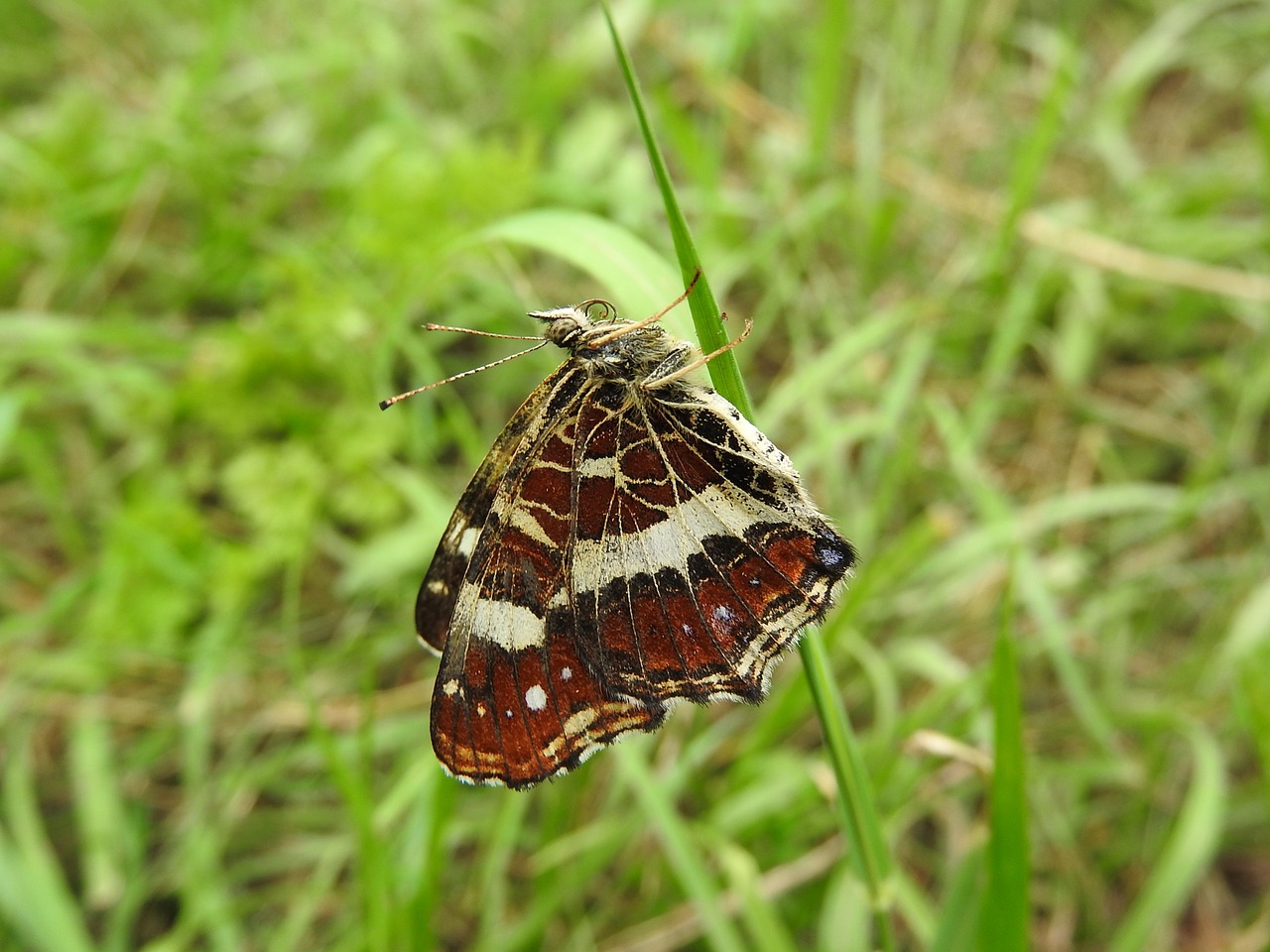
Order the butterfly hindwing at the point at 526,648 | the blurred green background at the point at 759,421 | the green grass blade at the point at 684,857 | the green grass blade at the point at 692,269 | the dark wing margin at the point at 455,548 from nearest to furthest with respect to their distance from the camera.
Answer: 1. the green grass blade at the point at 692,269
2. the butterfly hindwing at the point at 526,648
3. the dark wing margin at the point at 455,548
4. the green grass blade at the point at 684,857
5. the blurred green background at the point at 759,421

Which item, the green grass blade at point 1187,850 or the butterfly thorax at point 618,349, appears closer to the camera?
the butterfly thorax at point 618,349

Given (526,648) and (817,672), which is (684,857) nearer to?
(526,648)

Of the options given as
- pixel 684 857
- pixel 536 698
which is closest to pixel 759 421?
pixel 684 857

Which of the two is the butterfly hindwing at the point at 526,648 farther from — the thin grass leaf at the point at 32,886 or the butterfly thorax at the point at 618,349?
the thin grass leaf at the point at 32,886

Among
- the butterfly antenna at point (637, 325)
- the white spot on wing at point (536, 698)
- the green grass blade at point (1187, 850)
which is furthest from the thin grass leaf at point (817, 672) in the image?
the green grass blade at point (1187, 850)

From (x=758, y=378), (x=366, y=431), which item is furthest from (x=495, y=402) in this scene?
(x=758, y=378)

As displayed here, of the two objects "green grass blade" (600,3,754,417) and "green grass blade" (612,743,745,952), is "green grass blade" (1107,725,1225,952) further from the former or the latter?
"green grass blade" (600,3,754,417)
